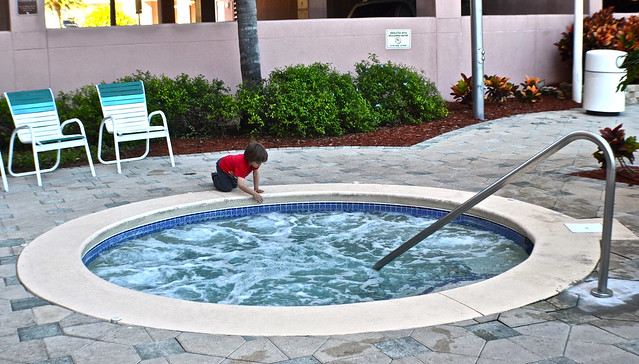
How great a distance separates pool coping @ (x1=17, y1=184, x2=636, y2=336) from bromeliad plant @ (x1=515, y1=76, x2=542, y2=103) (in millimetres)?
7480

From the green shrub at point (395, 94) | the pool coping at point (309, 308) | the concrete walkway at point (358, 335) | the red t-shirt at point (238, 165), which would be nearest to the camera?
the concrete walkway at point (358, 335)

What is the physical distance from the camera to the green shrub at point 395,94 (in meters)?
11.7

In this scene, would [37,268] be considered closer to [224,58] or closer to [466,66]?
[224,58]

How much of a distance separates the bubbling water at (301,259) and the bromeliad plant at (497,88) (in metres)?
6.96

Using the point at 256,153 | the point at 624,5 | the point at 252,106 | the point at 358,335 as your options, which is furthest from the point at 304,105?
the point at 624,5

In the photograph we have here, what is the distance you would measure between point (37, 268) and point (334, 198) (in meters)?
3.16

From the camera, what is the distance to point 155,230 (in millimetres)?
6840

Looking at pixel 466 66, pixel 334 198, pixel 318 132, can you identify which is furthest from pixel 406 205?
pixel 466 66

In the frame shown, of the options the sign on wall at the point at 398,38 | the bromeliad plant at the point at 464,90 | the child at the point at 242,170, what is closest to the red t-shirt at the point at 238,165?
the child at the point at 242,170

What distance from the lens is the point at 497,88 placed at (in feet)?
44.1

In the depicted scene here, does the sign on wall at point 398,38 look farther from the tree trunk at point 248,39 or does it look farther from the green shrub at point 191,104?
the green shrub at point 191,104

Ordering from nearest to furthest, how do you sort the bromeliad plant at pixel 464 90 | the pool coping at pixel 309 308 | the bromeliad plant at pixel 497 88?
the pool coping at pixel 309 308 → the bromeliad plant at pixel 464 90 → the bromeliad plant at pixel 497 88

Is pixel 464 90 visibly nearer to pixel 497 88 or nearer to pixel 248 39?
pixel 497 88

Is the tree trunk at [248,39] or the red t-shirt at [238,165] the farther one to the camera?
the tree trunk at [248,39]
